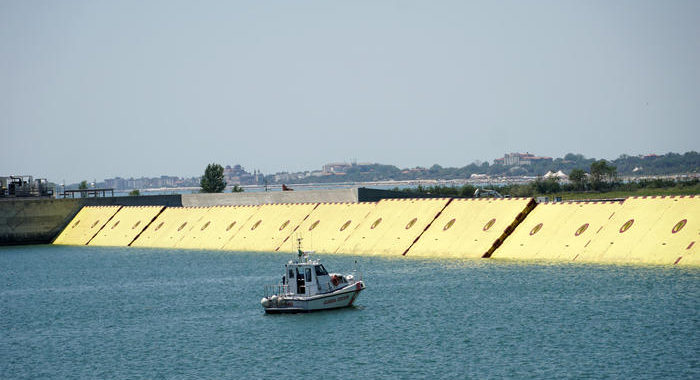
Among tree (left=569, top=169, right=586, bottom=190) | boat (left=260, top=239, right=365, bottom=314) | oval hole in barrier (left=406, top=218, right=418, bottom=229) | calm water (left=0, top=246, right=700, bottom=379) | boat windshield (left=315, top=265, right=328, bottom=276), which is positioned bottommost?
calm water (left=0, top=246, right=700, bottom=379)

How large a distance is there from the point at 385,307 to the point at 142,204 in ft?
202

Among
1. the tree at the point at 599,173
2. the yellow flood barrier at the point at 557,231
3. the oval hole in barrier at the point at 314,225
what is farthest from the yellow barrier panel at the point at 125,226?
the tree at the point at 599,173

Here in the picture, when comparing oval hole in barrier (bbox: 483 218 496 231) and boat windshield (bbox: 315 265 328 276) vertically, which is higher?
oval hole in barrier (bbox: 483 218 496 231)

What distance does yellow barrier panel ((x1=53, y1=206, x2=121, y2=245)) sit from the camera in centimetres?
9319

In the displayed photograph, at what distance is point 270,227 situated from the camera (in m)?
78.9

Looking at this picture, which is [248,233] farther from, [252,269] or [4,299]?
[4,299]

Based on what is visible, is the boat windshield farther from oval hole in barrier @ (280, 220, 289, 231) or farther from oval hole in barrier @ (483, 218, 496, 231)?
oval hole in barrier @ (280, 220, 289, 231)

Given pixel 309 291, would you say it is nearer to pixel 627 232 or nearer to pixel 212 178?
pixel 627 232

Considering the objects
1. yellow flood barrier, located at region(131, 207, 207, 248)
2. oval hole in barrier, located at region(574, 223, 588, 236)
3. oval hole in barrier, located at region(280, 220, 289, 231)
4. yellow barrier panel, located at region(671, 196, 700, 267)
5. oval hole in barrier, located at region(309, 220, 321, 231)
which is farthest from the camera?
yellow flood barrier, located at region(131, 207, 207, 248)

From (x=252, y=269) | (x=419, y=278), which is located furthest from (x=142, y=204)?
(x=419, y=278)

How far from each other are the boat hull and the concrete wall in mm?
57099

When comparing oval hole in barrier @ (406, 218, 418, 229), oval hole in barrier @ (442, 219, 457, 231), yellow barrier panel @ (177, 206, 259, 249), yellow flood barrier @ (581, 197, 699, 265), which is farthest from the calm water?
yellow barrier panel @ (177, 206, 259, 249)

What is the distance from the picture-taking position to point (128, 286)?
58469 mm

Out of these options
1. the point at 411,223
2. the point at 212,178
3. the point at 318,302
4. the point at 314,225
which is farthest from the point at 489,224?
the point at 212,178
